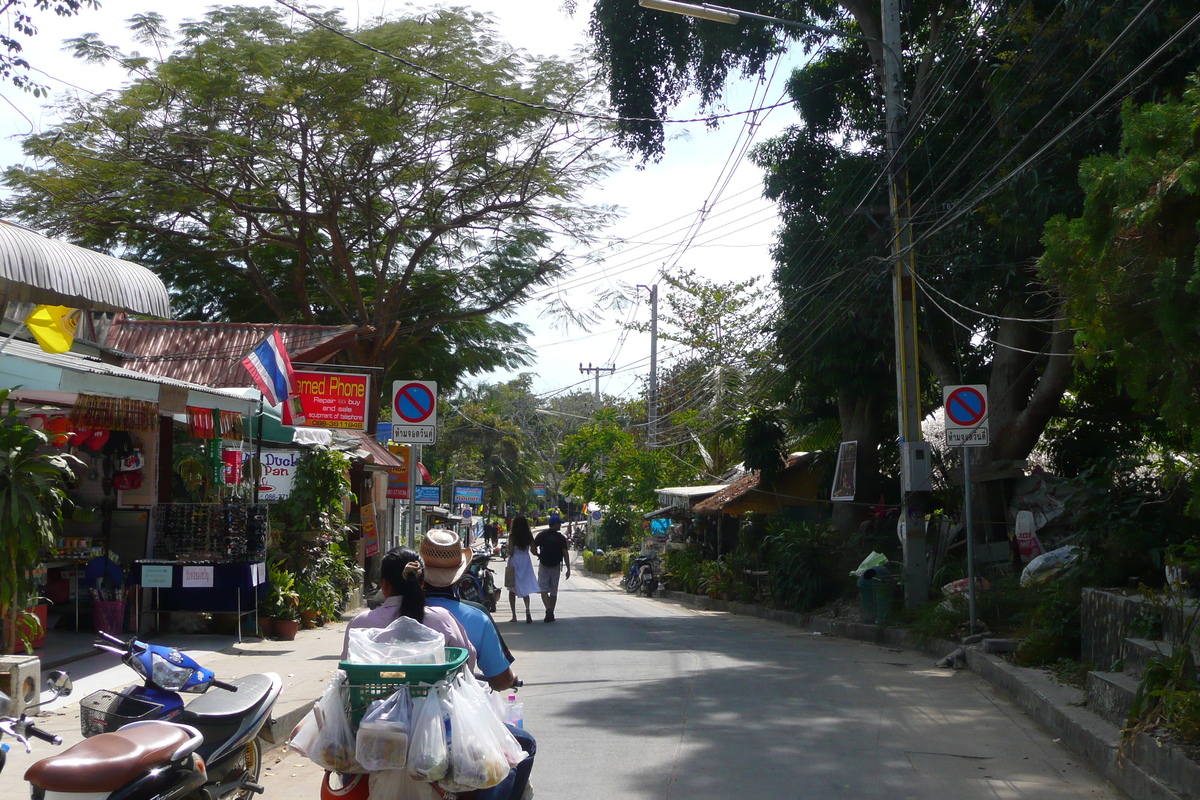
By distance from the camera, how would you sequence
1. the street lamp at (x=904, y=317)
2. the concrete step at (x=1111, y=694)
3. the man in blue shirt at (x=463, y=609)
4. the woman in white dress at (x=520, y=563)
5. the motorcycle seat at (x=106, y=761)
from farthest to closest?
the woman in white dress at (x=520, y=563) → the street lamp at (x=904, y=317) → the concrete step at (x=1111, y=694) → the man in blue shirt at (x=463, y=609) → the motorcycle seat at (x=106, y=761)

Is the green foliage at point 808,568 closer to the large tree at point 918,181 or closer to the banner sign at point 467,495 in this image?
the large tree at point 918,181

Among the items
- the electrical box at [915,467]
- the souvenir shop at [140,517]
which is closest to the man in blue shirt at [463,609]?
the souvenir shop at [140,517]

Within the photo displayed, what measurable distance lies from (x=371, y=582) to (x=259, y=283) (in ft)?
25.6

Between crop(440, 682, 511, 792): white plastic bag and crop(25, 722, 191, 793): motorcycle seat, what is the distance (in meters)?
Answer: 1.37

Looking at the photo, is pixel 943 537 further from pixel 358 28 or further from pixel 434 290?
pixel 358 28

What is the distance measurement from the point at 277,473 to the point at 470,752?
46.8ft

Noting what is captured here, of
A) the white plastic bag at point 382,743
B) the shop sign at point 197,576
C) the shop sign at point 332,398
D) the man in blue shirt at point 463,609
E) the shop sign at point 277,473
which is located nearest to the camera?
the white plastic bag at point 382,743

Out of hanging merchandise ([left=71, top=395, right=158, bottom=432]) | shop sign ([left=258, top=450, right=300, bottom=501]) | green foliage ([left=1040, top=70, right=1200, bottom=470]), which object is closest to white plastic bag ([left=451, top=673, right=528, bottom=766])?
green foliage ([left=1040, top=70, right=1200, bottom=470])

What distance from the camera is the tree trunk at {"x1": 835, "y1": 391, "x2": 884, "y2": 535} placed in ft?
71.8

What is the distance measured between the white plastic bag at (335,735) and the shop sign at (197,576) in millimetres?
8372

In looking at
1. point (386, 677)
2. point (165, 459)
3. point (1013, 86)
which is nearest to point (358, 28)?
point (165, 459)

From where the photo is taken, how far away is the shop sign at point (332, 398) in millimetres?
17812

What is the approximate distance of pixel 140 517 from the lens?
12.6 m

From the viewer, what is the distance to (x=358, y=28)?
20.9 m
